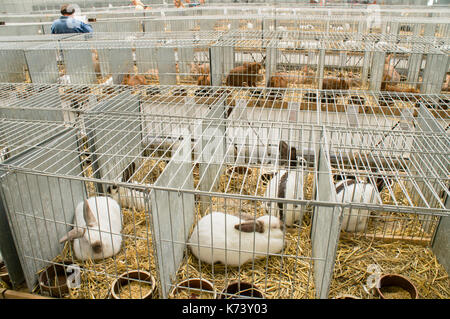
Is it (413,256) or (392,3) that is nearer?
(413,256)

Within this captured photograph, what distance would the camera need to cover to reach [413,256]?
99.8 inches

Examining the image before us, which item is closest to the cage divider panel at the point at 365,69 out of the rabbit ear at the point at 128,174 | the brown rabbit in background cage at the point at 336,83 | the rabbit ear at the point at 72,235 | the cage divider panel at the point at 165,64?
the brown rabbit in background cage at the point at 336,83

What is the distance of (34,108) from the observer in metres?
2.96

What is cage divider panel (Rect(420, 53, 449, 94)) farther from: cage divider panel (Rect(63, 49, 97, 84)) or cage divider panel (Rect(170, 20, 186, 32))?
cage divider panel (Rect(170, 20, 186, 32))

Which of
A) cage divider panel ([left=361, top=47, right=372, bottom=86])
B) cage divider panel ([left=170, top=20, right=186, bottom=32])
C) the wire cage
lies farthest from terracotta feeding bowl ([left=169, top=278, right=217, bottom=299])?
cage divider panel ([left=170, top=20, right=186, bottom=32])

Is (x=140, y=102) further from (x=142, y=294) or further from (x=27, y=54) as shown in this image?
(x=27, y=54)

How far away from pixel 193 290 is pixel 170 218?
518 mm

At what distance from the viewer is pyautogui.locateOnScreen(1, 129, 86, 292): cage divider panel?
6.79 feet

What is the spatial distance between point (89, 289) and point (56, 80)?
4016 mm

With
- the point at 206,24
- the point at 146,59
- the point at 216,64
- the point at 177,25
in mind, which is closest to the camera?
the point at 216,64

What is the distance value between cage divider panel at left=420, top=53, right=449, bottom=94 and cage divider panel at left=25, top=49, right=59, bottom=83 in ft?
16.7

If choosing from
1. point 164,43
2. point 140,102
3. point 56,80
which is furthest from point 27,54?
point 140,102

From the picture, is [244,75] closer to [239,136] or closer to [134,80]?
[134,80]

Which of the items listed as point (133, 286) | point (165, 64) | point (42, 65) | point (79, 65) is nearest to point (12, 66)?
point (42, 65)
